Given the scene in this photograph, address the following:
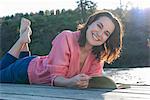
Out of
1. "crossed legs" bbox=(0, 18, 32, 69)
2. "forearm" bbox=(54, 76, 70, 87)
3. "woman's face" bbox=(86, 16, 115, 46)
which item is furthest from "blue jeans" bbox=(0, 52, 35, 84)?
"woman's face" bbox=(86, 16, 115, 46)

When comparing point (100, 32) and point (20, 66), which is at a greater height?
point (100, 32)

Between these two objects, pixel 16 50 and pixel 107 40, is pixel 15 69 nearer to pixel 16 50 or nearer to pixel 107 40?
pixel 16 50

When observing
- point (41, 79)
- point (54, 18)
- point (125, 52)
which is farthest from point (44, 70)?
point (54, 18)

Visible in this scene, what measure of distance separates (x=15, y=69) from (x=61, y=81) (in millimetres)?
548

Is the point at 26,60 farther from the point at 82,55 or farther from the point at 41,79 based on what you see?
the point at 82,55

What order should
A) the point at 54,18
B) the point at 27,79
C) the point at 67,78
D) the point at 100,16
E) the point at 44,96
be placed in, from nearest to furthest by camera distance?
the point at 44,96 < the point at 67,78 < the point at 100,16 < the point at 27,79 < the point at 54,18

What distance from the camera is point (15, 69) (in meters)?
2.24

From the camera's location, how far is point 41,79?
79.4 inches

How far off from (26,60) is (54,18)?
13.9m

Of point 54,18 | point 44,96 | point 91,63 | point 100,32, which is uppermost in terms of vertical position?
point 54,18

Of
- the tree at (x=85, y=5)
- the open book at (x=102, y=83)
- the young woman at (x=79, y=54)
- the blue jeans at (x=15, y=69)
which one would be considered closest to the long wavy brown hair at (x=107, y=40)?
→ the young woman at (x=79, y=54)

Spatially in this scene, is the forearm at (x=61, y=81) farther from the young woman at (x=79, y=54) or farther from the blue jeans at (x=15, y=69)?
the blue jeans at (x=15, y=69)

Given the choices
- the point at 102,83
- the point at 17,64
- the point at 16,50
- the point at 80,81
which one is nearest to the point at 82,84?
the point at 80,81

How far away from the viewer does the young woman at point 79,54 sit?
6.00 feet
